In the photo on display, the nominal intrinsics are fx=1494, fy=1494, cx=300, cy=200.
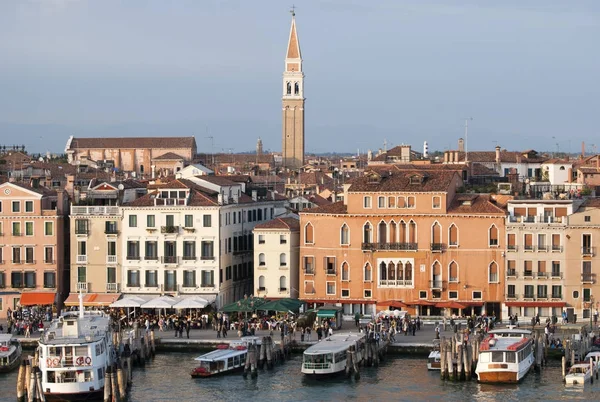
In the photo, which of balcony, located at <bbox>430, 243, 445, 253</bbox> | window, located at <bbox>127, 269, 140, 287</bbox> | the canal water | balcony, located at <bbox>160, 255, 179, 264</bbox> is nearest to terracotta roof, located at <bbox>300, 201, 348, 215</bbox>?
balcony, located at <bbox>430, 243, 445, 253</bbox>

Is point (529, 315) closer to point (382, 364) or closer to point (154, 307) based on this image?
point (382, 364)

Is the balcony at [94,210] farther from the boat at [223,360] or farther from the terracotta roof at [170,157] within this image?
the terracotta roof at [170,157]

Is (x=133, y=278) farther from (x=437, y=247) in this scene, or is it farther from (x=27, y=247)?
(x=437, y=247)

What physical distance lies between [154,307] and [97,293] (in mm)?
3736

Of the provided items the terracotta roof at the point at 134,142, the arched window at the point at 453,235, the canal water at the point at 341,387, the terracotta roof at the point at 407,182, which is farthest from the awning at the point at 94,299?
the terracotta roof at the point at 134,142

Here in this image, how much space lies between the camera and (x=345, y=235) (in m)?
61.8

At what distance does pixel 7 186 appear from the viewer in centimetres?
6469

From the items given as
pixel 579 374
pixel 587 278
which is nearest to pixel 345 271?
pixel 587 278

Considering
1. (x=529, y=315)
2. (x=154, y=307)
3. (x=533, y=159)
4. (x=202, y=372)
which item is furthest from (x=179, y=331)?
(x=533, y=159)

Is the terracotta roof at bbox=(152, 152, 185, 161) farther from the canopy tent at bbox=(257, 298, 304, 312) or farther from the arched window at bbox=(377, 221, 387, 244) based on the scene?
the canopy tent at bbox=(257, 298, 304, 312)

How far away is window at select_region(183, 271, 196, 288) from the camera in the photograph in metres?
62.9

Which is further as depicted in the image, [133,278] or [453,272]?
[133,278]

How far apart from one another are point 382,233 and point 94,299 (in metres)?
12.6

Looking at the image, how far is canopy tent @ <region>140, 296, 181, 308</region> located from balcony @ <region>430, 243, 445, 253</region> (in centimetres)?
1070
